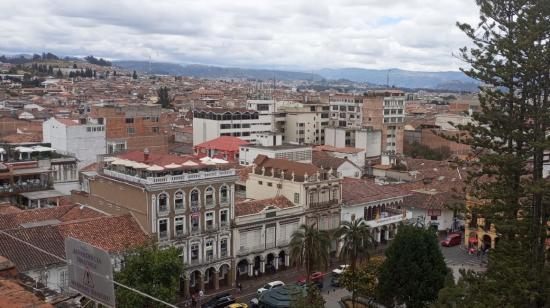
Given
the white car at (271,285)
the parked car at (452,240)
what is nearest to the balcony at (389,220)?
the parked car at (452,240)

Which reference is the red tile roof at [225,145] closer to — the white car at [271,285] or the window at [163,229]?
the white car at [271,285]

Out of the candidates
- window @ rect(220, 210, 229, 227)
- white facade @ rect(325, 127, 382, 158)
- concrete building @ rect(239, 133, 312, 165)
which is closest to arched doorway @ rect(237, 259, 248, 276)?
window @ rect(220, 210, 229, 227)

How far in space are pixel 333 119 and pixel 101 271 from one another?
104679mm

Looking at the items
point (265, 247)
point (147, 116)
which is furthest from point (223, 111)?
point (265, 247)

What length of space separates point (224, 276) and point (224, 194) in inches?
252

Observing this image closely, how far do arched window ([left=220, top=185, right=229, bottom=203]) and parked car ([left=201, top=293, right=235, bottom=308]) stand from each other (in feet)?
22.8

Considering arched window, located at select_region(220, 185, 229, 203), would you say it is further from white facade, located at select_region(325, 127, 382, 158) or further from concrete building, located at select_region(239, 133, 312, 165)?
white facade, located at select_region(325, 127, 382, 158)

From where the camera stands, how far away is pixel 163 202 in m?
40.3

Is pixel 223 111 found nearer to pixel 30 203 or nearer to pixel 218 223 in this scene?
pixel 30 203

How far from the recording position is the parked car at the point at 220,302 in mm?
39219

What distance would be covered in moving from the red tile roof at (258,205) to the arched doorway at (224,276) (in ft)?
13.3

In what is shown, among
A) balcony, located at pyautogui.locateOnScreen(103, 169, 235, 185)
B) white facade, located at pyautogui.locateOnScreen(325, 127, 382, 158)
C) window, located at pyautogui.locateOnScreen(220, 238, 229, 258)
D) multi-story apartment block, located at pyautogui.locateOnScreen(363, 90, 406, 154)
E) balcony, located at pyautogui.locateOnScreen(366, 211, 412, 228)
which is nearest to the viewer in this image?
balcony, located at pyautogui.locateOnScreen(103, 169, 235, 185)

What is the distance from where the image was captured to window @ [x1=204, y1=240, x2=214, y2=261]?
42969mm

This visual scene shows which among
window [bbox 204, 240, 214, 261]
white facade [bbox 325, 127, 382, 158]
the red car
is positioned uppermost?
white facade [bbox 325, 127, 382, 158]
